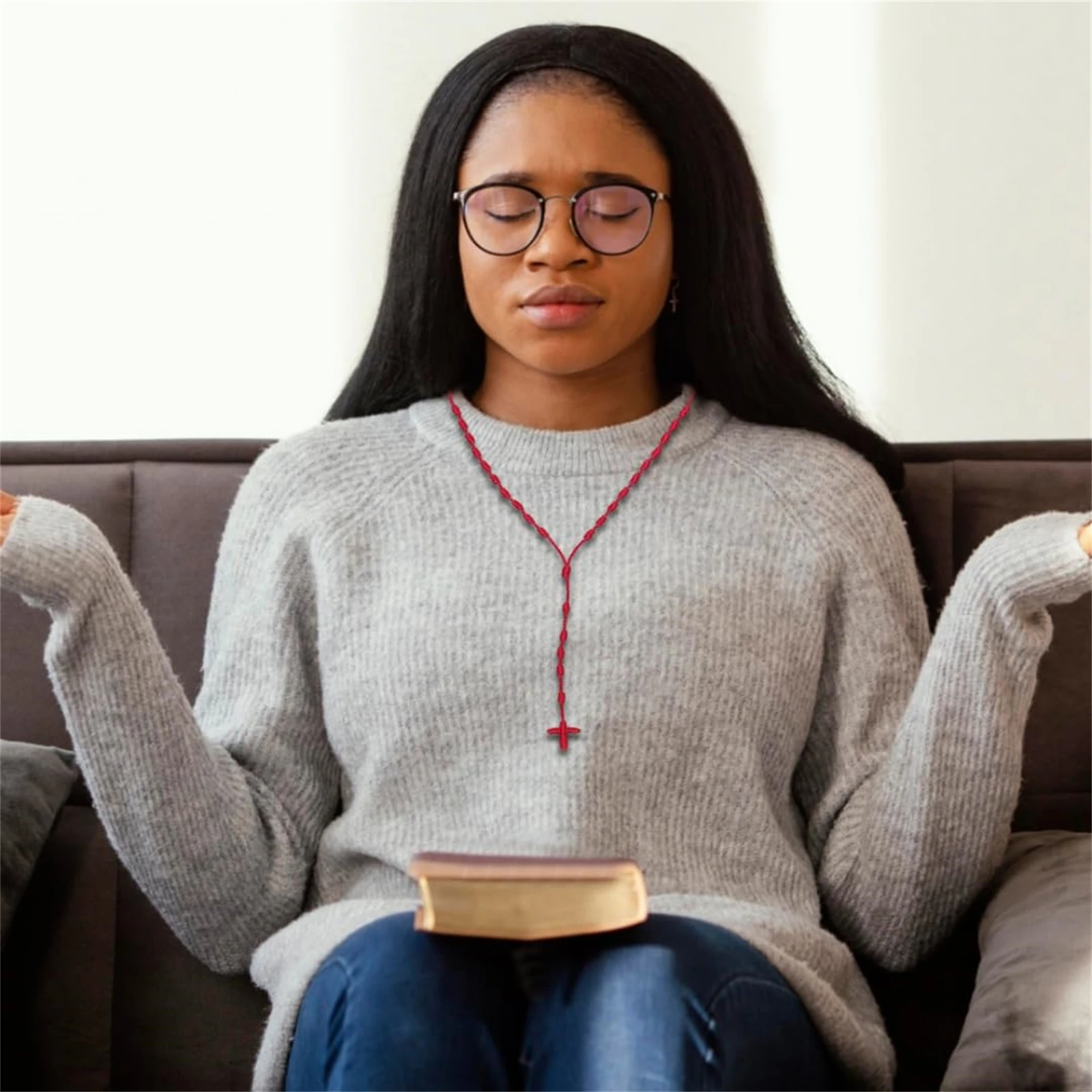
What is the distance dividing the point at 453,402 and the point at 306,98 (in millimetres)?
572

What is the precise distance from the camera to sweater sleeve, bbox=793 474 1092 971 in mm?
1330

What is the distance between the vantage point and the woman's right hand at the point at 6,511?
127 cm

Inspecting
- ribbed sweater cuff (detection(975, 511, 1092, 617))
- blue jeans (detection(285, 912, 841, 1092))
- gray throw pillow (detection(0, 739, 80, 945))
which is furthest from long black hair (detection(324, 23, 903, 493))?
blue jeans (detection(285, 912, 841, 1092))

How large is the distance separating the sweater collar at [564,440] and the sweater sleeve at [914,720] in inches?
6.1

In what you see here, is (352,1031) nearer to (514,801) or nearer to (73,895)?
(514,801)

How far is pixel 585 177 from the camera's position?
1.45 meters

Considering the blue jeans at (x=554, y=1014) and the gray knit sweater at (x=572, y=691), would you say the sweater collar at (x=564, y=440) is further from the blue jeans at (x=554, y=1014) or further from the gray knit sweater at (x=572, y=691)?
the blue jeans at (x=554, y=1014)

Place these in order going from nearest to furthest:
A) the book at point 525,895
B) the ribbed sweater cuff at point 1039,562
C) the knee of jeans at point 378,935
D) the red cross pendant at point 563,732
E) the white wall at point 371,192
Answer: the book at point 525,895 < the knee of jeans at point 378,935 < the ribbed sweater cuff at point 1039,562 < the red cross pendant at point 563,732 < the white wall at point 371,192

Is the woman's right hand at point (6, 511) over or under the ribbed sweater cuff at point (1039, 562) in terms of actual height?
over

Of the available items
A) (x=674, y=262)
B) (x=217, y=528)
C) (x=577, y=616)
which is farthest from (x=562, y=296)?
(x=217, y=528)

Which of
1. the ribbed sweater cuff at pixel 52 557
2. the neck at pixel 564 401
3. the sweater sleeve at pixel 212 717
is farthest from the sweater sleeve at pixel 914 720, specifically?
the ribbed sweater cuff at pixel 52 557

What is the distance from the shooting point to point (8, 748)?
1.49 meters

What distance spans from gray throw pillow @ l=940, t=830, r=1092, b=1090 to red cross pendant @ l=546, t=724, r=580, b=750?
0.35 m

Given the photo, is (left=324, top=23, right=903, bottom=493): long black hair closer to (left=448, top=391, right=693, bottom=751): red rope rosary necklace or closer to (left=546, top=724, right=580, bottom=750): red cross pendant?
(left=448, top=391, right=693, bottom=751): red rope rosary necklace
